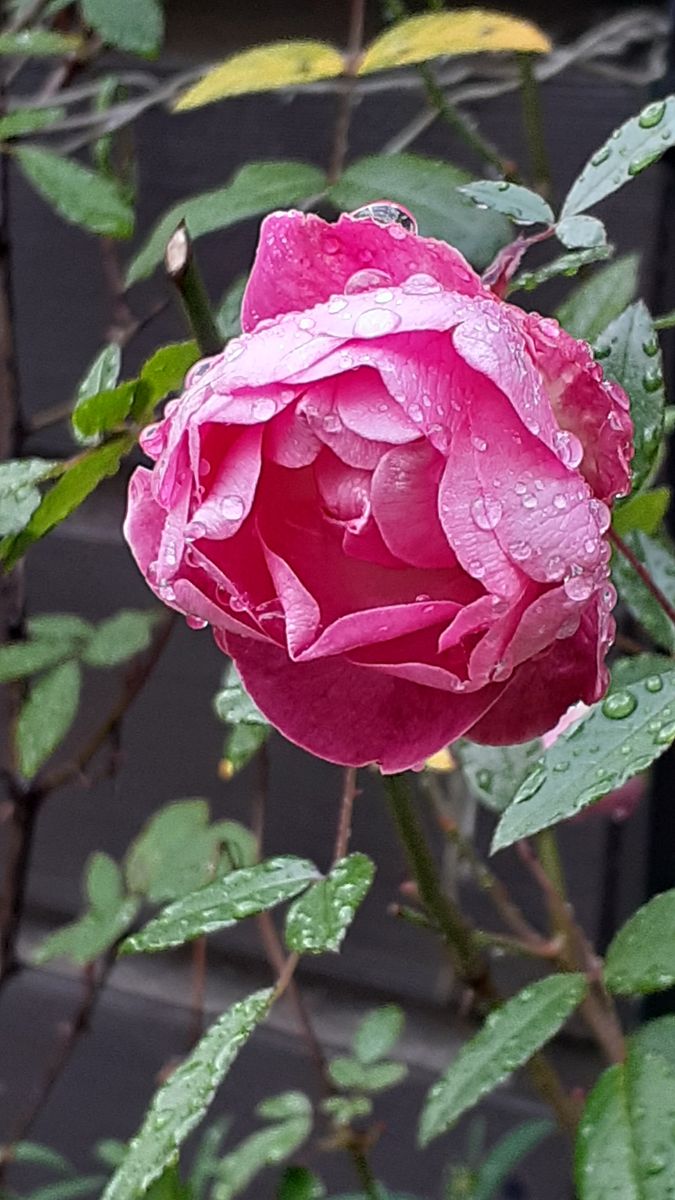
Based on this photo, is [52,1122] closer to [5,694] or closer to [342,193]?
[5,694]

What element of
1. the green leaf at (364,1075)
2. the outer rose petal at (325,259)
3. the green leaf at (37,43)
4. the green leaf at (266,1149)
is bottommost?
the green leaf at (266,1149)

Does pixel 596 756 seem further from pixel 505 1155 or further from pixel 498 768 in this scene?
pixel 505 1155

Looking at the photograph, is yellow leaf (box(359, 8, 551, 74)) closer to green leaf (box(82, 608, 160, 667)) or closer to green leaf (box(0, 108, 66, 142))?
green leaf (box(0, 108, 66, 142))

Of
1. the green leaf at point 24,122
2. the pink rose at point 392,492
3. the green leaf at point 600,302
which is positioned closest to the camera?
the pink rose at point 392,492

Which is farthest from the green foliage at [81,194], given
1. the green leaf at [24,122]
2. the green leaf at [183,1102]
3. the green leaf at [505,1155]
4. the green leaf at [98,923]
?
the green leaf at [505,1155]

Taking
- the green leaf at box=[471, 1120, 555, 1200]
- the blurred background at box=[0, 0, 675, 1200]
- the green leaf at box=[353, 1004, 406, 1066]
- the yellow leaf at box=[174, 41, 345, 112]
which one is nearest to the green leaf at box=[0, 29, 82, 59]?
the yellow leaf at box=[174, 41, 345, 112]

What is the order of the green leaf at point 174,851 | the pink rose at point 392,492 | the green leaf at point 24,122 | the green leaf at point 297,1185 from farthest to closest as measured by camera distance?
1. the green leaf at point 174,851
2. the green leaf at point 297,1185
3. the green leaf at point 24,122
4. the pink rose at point 392,492

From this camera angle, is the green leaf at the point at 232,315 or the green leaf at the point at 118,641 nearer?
the green leaf at the point at 232,315

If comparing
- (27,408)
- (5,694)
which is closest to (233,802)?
(5,694)

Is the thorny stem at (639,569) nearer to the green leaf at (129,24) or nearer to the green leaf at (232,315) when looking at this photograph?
the green leaf at (232,315)
